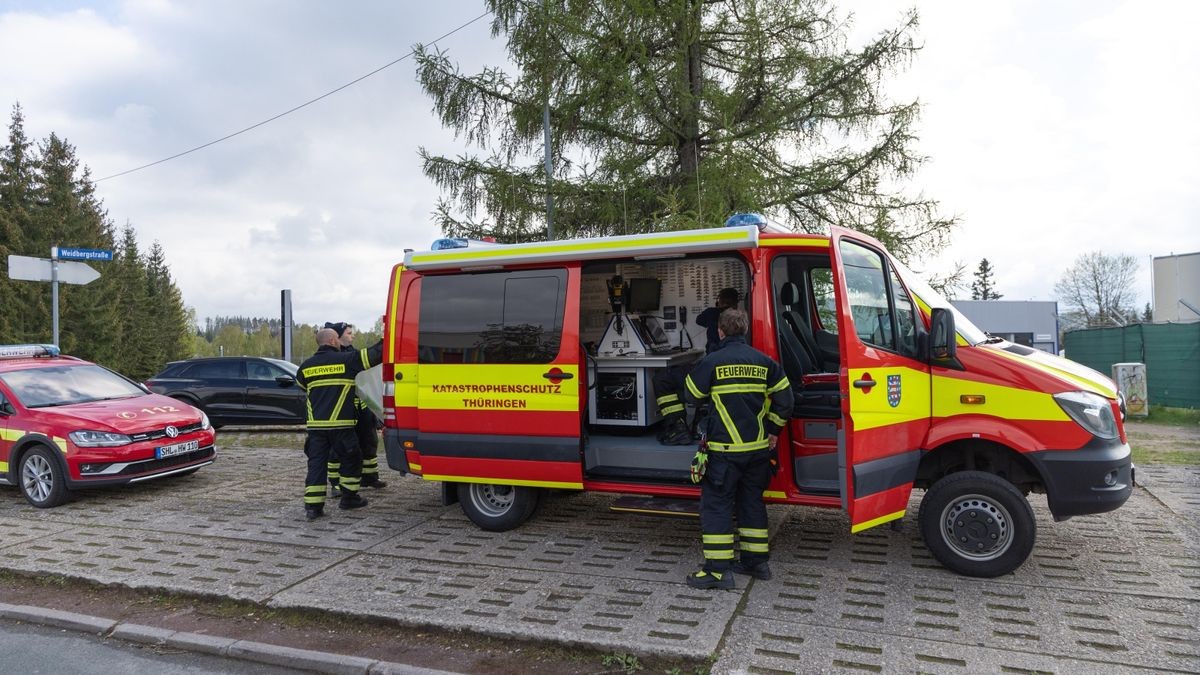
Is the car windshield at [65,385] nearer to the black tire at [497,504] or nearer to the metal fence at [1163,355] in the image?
the black tire at [497,504]

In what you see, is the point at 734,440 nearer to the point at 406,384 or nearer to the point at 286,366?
the point at 406,384

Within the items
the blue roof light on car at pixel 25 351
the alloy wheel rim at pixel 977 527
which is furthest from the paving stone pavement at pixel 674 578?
the blue roof light on car at pixel 25 351

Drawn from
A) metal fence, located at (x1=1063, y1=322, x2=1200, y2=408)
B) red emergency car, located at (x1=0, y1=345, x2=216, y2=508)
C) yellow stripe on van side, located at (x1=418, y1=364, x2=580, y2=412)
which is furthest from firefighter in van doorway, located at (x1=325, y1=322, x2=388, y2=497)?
metal fence, located at (x1=1063, y1=322, x2=1200, y2=408)

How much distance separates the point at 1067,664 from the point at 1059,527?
2776 mm

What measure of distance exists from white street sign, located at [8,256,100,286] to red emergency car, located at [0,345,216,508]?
9.63 feet

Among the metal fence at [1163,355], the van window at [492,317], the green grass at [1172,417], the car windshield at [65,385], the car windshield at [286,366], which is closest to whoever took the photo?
the van window at [492,317]

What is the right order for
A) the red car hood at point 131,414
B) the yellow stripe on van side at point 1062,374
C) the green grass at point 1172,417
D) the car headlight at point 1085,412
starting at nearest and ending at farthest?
the car headlight at point 1085,412, the yellow stripe on van side at point 1062,374, the red car hood at point 131,414, the green grass at point 1172,417

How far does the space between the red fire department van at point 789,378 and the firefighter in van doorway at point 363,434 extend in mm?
1039

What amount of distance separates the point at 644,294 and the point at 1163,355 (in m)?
13.9

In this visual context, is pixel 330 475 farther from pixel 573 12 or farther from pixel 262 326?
pixel 262 326

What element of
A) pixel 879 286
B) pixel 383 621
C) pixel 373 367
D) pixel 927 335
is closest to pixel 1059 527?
pixel 927 335

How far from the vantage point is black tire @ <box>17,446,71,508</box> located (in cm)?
776

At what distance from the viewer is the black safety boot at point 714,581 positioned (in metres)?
4.89

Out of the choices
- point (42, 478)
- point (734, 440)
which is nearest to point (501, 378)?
point (734, 440)
